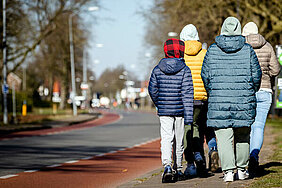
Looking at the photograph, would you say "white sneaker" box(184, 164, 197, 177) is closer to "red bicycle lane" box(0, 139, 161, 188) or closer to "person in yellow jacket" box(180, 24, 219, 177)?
"person in yellow jacket" box(180, 24, 219, 177)

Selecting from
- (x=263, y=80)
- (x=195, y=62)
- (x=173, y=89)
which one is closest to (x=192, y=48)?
(x=195, y=62)

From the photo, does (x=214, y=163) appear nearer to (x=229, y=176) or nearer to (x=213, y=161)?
(x=213, y=161)

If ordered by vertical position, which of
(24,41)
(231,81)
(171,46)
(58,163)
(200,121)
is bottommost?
(58,163)

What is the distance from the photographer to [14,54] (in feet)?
126

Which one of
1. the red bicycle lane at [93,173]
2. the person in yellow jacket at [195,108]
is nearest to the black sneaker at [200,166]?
the person in yellow jacket at [195,108]

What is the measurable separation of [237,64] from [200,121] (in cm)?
153

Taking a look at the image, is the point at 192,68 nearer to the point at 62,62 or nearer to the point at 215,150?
the point at 215,150

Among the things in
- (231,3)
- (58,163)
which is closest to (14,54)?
(231,3)

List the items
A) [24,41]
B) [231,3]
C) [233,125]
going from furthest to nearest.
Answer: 1. [24,41]
2. [231,3]
3. [233,125]

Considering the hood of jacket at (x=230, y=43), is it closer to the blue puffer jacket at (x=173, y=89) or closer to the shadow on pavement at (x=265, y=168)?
the blue puffer jacket at (x=173, y=89)

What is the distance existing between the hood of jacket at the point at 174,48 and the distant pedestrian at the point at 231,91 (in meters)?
0.51

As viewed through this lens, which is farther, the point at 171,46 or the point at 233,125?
the point at 171,46

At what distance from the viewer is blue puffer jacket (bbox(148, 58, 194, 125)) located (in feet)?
24.9

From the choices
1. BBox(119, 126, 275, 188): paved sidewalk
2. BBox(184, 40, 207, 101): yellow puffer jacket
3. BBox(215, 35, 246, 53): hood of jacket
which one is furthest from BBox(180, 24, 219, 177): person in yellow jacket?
BBox(215, 35, 246, 53): hood of jacket
